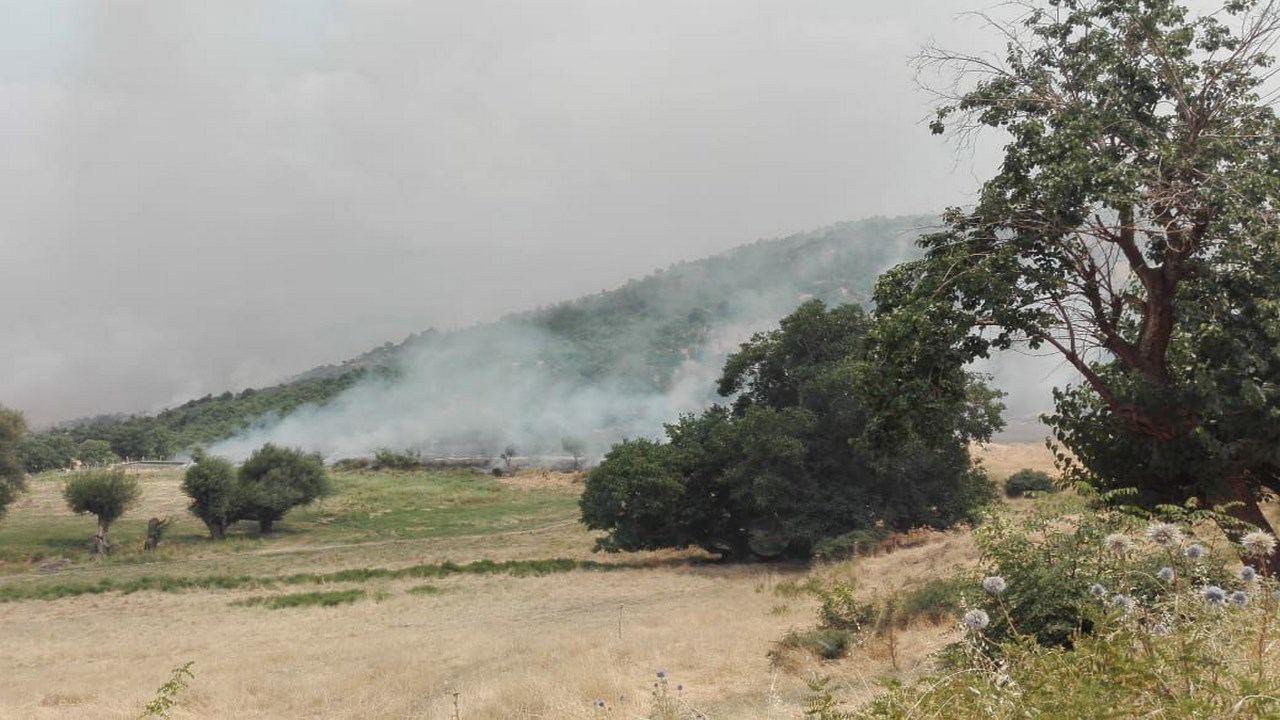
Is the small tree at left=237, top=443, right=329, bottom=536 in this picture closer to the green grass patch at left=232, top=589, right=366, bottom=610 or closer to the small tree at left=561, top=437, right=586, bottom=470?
the green grass patch at left=232, top=589, right=366, bottom=610

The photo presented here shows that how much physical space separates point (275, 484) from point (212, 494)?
4.66 metres

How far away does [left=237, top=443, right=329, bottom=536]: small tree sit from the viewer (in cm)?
6097

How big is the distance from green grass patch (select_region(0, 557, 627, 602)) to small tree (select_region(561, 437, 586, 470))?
74554 mm

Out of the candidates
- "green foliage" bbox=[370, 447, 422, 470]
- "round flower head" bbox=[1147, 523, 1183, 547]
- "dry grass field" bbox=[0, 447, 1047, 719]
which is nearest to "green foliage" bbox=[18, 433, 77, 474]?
"green foliage" bbox=[370, 447, 422, 470]

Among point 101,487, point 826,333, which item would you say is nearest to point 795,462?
point 826,333

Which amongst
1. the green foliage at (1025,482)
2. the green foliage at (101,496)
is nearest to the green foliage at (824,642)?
the green foliage at (1025,482)

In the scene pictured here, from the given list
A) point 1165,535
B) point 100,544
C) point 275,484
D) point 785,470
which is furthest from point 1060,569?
point 275,484

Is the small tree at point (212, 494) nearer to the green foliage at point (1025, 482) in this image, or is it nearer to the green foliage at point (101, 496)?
the green foliage at point (101, 496)

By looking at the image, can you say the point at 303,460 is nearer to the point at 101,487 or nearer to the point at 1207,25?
the point at 101,487

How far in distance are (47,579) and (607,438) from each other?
111m

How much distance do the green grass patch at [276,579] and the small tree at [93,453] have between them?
387ft

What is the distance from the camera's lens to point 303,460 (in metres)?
68.2

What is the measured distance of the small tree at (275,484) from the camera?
200 ft

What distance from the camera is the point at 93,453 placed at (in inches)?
5773
